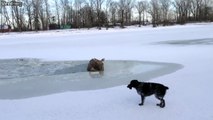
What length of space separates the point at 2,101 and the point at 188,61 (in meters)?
6.65

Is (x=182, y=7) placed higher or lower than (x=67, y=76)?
higher

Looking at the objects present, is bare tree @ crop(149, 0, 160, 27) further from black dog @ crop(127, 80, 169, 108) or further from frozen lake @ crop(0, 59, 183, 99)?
black dog @ crop(127, 80, 169, 108)

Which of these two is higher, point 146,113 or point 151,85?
point 151,85

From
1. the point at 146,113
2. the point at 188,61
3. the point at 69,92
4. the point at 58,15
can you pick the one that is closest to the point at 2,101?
the point at 69,92

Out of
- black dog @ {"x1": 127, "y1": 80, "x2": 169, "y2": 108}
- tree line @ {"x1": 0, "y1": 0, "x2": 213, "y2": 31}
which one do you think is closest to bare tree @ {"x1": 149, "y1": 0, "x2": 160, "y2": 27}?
tree line @ {"x1": 0, "y1": 0, "x2": 213, "y2": 31}

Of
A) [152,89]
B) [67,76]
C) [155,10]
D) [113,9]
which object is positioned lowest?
[67,76]

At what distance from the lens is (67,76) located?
10086 mm

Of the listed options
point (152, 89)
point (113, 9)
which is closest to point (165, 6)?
point (113, 9)

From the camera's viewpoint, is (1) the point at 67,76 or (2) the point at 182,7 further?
(2) the point at 182,7

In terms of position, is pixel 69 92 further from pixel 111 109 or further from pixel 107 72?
pixel 107 72

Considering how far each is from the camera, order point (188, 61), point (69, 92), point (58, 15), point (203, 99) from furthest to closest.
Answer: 1. point (58, 15)
2. point (188, 61)
3. point (69, 92)
4. point (203, 99)

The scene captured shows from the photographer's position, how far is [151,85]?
20.6ft

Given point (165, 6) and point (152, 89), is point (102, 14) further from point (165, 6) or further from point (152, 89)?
point (152, 89)

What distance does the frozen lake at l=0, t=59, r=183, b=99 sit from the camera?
330 inches
